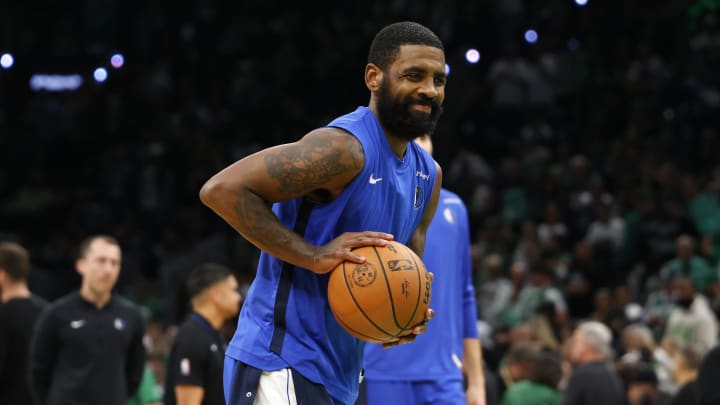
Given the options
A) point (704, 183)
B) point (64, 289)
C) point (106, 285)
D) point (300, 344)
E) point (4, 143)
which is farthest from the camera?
point (4, 143)

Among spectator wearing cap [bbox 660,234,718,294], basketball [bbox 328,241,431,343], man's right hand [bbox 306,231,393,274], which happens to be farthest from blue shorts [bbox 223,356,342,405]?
spectator wearing cap [bbox 660,234,718,294]

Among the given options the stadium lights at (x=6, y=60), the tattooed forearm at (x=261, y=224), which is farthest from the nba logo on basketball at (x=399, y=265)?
the stadium lights at (x=6, y=60)

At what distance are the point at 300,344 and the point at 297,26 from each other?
576 inches

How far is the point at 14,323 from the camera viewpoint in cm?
828

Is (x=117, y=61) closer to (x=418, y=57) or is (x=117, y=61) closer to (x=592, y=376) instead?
(x=592, y=376)

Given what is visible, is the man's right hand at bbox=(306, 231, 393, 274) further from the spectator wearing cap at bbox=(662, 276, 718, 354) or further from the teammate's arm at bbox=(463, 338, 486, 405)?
the spectator wearing cap at bbox=(662, 276, 718, 354)

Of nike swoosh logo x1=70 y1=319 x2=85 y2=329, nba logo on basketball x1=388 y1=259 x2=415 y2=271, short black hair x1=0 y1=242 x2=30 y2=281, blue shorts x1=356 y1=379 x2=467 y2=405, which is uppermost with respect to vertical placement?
short black hair x1=0 y1=242 x2=30 y2=281

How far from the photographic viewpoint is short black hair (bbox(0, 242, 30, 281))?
8.30 meters

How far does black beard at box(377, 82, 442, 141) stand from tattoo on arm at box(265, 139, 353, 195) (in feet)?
1.27

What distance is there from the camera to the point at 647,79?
15922 mm

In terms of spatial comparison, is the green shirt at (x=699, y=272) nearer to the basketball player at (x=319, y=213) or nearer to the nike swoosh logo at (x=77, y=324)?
the nike swoosh logo at (x=77, y=324)

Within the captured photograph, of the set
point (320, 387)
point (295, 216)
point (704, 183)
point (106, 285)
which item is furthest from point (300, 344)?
point (704, 183)

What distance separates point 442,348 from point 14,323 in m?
3.72

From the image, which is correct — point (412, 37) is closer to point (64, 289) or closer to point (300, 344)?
point (300, 344)
